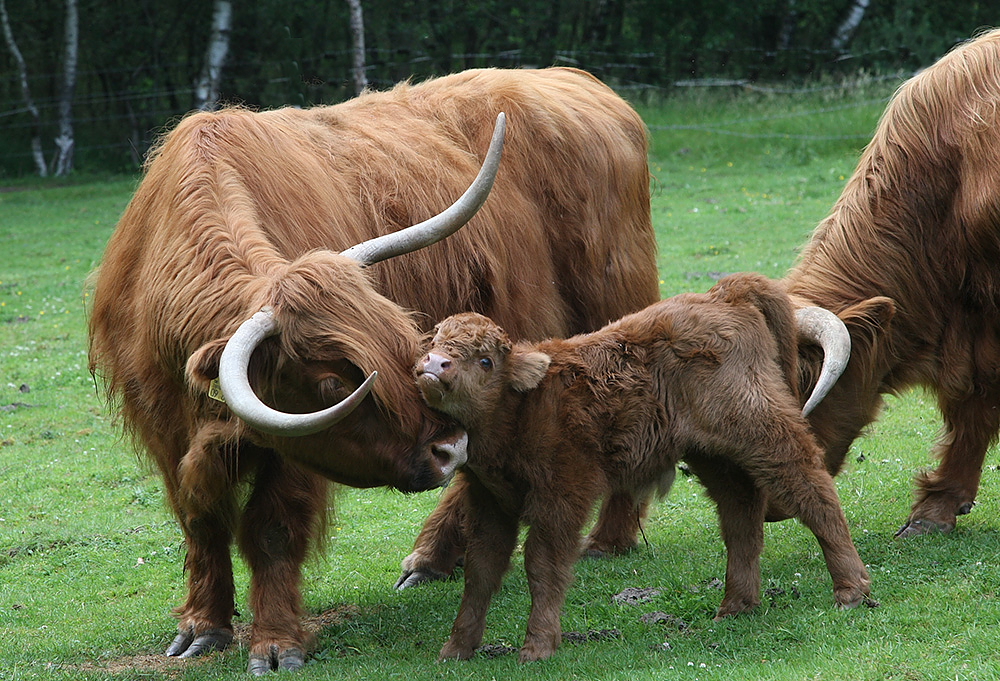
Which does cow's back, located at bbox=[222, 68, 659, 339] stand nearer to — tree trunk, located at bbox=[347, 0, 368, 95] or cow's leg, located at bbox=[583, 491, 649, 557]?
cow's leg, located at bbox=[583, 491, 649, 557]

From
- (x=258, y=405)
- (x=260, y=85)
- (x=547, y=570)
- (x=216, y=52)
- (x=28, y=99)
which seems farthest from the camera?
(x=260, y=85)

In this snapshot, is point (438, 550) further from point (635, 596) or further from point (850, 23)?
point (850, 23)

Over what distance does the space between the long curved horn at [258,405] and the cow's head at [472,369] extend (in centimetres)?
39

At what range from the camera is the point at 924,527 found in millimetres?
5555

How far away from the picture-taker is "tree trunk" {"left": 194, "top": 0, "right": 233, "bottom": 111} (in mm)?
22203

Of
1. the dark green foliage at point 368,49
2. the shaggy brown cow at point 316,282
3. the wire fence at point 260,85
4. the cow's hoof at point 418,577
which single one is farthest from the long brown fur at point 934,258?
the dark green foliage at point 368,49

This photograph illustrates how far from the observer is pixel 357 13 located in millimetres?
20500

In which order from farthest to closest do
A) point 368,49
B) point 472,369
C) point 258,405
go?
point 368,49 → point 472,369 → point 258,405

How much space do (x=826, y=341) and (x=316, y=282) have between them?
2.19m

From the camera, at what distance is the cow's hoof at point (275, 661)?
4445mm

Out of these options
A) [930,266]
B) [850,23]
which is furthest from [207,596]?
[850,23]

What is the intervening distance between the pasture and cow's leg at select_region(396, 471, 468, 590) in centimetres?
10

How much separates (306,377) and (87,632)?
2.23 meters

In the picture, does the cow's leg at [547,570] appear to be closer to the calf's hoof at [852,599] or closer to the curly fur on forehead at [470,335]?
the curly fur on forehead at [470,335]
